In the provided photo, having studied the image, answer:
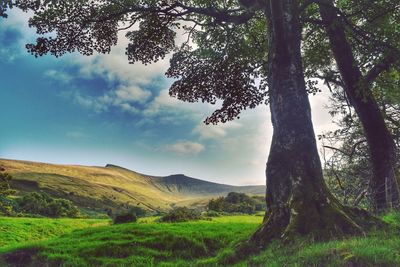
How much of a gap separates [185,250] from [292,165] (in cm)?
678

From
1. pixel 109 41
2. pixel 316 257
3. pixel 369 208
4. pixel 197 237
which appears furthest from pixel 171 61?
pixel 316 257

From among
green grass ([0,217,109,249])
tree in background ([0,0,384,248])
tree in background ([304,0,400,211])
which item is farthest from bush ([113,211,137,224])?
tree in background ([304,0,400,211])

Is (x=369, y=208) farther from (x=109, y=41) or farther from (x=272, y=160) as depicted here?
(x=109, y=41)

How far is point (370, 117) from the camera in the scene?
54.0 ft

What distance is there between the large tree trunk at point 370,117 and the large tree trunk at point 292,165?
3.59 metres

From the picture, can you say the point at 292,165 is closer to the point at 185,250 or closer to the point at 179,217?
the point at 185,250

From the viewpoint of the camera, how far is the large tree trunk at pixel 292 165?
1019 centimetres

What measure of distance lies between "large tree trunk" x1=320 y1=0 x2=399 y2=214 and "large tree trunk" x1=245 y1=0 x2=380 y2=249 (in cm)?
359

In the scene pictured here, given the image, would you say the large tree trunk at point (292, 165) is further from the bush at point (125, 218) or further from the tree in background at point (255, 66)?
the bush at point (125, 218)

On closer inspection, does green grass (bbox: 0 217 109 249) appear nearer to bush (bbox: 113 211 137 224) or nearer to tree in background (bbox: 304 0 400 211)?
bush (bbox: 113 211 137 224)

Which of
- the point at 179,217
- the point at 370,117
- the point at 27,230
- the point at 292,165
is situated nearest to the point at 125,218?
the point at 179,217

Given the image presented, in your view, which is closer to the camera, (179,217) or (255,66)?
(255,66)

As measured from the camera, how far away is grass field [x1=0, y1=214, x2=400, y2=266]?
23.6 ft

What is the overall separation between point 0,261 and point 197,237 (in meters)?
8.72
